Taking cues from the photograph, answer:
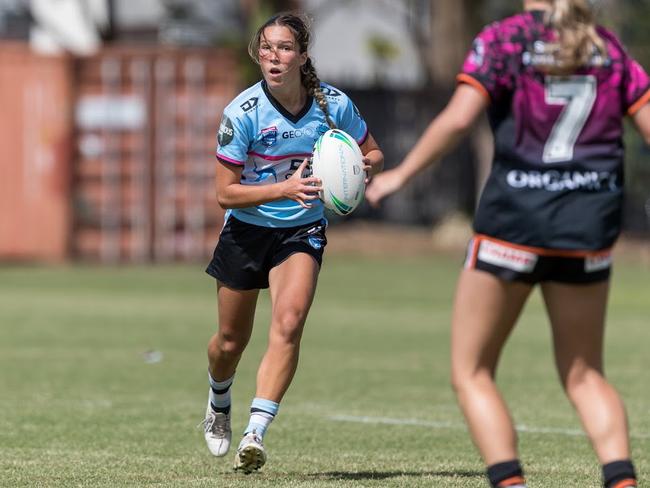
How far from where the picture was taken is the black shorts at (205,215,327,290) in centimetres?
852

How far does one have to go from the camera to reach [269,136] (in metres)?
8.34

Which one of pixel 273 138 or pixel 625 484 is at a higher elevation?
pixel 273 138

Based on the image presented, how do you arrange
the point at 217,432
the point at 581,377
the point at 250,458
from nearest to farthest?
the point at 581,377 → the point at 250,458 → the point at 217,432

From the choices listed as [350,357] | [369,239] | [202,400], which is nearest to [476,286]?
[202,400]

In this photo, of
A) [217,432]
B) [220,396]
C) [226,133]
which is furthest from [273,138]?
[217,432]

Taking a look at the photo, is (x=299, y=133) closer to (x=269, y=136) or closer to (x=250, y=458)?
(x=269, y=136)

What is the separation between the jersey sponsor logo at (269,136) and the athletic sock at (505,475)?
107 inches

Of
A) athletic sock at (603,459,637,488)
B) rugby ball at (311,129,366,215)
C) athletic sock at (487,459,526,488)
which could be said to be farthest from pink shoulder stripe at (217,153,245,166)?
athletic sock at (603,459,637,488)

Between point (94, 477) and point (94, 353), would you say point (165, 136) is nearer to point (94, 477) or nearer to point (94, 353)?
point (94, 353)

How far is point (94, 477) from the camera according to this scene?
816 cm

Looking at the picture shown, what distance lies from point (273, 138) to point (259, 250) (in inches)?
23.8

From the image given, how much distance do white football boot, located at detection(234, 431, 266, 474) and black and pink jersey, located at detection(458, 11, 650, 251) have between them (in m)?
2.29

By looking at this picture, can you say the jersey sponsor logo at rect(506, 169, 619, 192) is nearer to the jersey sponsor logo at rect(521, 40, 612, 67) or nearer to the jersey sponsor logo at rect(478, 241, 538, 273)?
the jersey sponsor logo at rect(478, 241, 538, 273)

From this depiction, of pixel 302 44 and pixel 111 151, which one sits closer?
pixel 302 44
